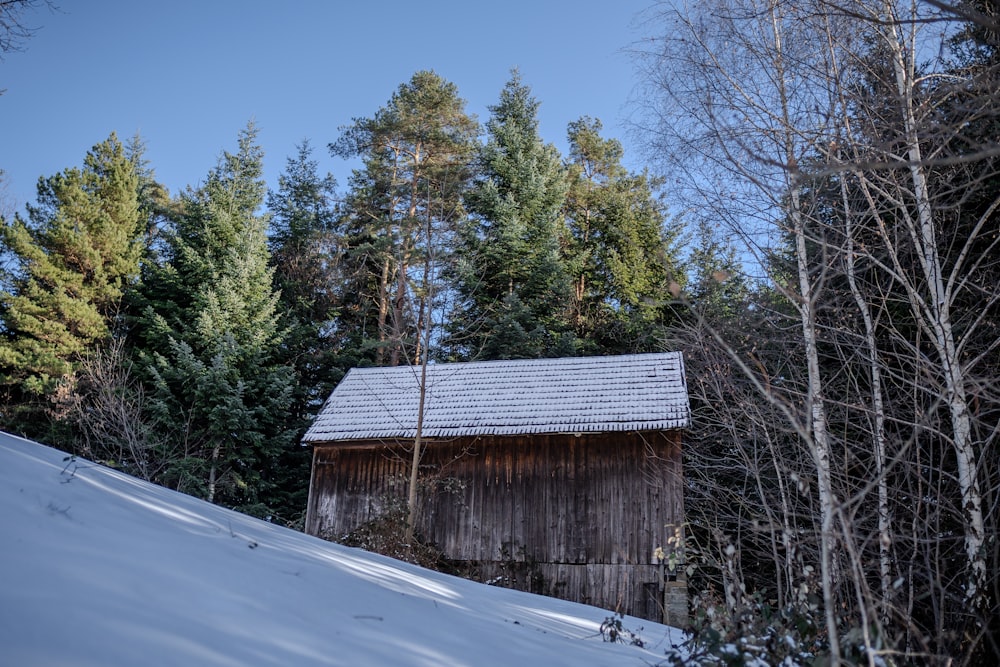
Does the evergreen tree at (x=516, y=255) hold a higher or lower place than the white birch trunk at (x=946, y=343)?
higher

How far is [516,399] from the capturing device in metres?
14.5

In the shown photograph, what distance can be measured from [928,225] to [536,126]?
19.9 m

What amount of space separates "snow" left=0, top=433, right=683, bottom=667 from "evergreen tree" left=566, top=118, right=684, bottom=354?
52.2 ft

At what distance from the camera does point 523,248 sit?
22.3 metres

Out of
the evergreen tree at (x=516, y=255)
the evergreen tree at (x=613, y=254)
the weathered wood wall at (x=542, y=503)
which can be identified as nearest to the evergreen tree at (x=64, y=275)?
the weathered wood wall at (x=542, y=503)

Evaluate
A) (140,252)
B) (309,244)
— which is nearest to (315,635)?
(140,252)

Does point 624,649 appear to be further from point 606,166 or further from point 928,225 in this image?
point 606,166

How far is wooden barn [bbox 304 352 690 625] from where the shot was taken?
12852 millimetres

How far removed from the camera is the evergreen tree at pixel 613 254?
70.1 feet

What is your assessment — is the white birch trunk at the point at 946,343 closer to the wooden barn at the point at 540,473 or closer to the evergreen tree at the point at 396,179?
the wooden barn at the point at 540,473

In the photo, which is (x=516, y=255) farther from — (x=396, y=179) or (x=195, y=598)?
(x=195, y=598)

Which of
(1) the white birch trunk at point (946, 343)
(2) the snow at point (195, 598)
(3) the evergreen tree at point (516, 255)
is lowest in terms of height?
(2) the snow at point (195, 598)

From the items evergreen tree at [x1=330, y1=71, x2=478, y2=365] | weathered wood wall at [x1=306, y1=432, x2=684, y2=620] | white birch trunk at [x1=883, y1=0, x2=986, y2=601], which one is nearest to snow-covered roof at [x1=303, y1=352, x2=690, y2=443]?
weathered wood wall at [x1=306, y1=432, x2=684, y2=620]

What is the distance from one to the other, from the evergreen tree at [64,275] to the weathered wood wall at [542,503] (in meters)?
9.93
